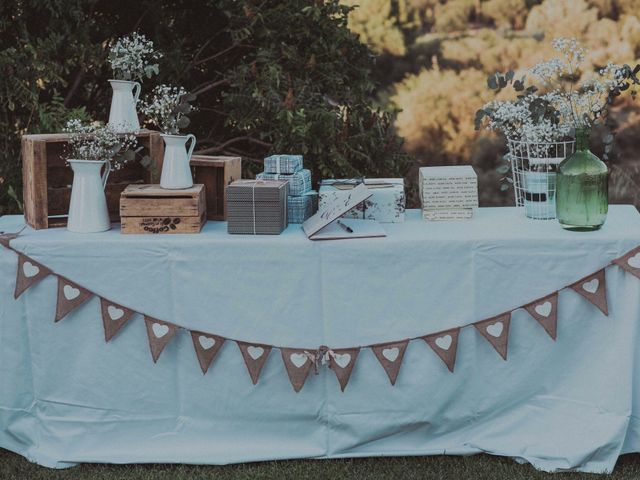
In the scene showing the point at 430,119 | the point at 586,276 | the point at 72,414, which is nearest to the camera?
the point at 586,276

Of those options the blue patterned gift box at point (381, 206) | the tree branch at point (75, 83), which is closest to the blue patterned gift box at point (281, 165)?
the blue patterned gift box at point (381, 206)

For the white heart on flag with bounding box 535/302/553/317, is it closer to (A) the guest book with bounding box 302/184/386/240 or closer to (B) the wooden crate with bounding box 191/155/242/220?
(A) the guest book with bounding box 302/184/386/240

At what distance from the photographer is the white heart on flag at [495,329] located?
2594 mm

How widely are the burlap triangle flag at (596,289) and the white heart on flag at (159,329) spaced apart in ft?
3.86

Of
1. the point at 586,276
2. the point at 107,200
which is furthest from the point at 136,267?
the point at 586,276

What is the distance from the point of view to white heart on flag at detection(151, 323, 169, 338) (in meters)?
2.63

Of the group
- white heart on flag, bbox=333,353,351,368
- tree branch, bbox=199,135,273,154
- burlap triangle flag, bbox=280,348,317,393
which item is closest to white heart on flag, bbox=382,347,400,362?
white heart on flag, bbox=333,353,351,368

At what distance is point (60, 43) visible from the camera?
3846 mm

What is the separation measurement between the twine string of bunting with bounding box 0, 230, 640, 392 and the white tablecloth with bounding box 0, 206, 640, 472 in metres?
0.03

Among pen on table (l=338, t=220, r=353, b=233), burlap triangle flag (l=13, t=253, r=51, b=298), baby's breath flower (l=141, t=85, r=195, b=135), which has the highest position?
baby's breath flower (l=141, t=85, r=195, b=135)

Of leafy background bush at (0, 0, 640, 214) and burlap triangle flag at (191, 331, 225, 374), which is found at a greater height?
leafy background bush at (0, 0, 640, 214)

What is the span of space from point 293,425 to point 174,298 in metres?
0.52

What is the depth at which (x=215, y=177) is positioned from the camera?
2.90 m

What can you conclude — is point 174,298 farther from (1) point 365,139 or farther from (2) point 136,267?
(1) point 365,139
